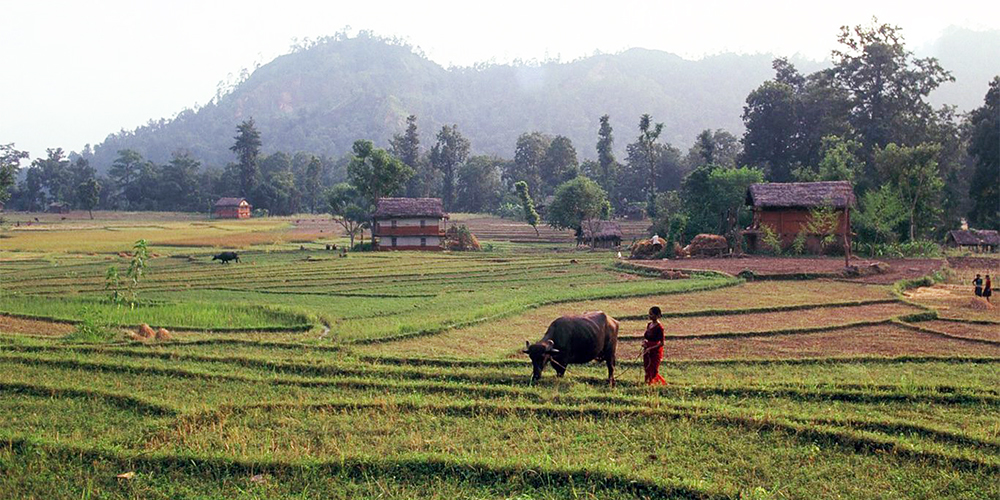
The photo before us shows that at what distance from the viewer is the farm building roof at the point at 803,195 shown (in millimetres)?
43406

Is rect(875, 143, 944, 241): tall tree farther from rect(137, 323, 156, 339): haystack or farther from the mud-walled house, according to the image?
rect(137, 323, 156, 339): haystack

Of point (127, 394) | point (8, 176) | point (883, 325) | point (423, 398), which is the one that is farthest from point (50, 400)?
point (8, 176)

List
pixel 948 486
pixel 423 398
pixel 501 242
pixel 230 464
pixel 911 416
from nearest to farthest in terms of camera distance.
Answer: pixel 948 486, pixel 230 464, pixel 911 416, pixel 423 398, pixel 501 242

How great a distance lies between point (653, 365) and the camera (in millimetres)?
12242

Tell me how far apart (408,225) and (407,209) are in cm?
139

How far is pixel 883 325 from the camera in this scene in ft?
63.9

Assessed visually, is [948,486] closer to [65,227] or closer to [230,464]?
[230,464]

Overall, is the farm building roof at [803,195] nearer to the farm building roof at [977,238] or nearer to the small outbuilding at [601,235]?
the farm building roof at [977,238]

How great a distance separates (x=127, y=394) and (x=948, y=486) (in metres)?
12.0

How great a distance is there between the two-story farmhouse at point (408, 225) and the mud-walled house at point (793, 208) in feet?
83.2

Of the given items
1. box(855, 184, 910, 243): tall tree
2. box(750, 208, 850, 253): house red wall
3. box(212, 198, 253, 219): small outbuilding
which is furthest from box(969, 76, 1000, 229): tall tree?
box(212, 198, 253, 219): small outbuilding

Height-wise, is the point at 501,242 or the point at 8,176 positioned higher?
the point at 8,176

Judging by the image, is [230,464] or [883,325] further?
[883,325]

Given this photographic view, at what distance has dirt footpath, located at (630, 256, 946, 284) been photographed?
31.1 metres
